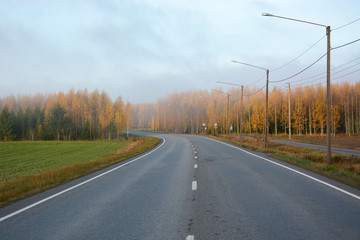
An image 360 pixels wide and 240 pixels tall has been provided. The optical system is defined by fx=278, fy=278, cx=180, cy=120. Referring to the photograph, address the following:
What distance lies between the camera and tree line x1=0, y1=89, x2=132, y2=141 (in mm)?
86750

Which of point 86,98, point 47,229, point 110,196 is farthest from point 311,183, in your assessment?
point 86,98

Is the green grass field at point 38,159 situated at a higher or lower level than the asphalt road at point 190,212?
lower

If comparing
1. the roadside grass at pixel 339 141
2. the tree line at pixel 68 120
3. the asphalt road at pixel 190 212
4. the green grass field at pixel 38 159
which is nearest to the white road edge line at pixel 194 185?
the asphalt road at pixel 190 212

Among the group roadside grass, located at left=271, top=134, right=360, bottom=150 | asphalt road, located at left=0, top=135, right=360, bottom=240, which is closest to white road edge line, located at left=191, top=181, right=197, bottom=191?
asphalt road, located at left=0, top=135, right=360, bottom=240

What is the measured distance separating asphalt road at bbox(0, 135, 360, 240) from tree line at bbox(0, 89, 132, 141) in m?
86.7

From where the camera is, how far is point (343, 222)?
500 centimetres

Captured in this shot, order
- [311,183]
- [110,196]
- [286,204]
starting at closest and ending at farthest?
1. [286,204]
2. [110,196]
3. [311,183]

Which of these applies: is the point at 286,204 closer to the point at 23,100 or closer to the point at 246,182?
the point at 246,182

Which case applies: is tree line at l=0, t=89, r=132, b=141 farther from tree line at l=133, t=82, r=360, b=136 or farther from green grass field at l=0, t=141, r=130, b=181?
green grass field at l=0, t=141, r=130, b=181

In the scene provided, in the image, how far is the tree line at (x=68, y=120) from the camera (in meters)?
86.8

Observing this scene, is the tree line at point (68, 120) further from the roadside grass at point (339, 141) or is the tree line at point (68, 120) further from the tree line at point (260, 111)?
the roadside grass at point (339, 141)

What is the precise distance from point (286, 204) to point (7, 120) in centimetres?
9510

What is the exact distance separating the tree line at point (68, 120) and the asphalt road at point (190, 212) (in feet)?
285

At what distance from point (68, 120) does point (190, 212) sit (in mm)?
92132
